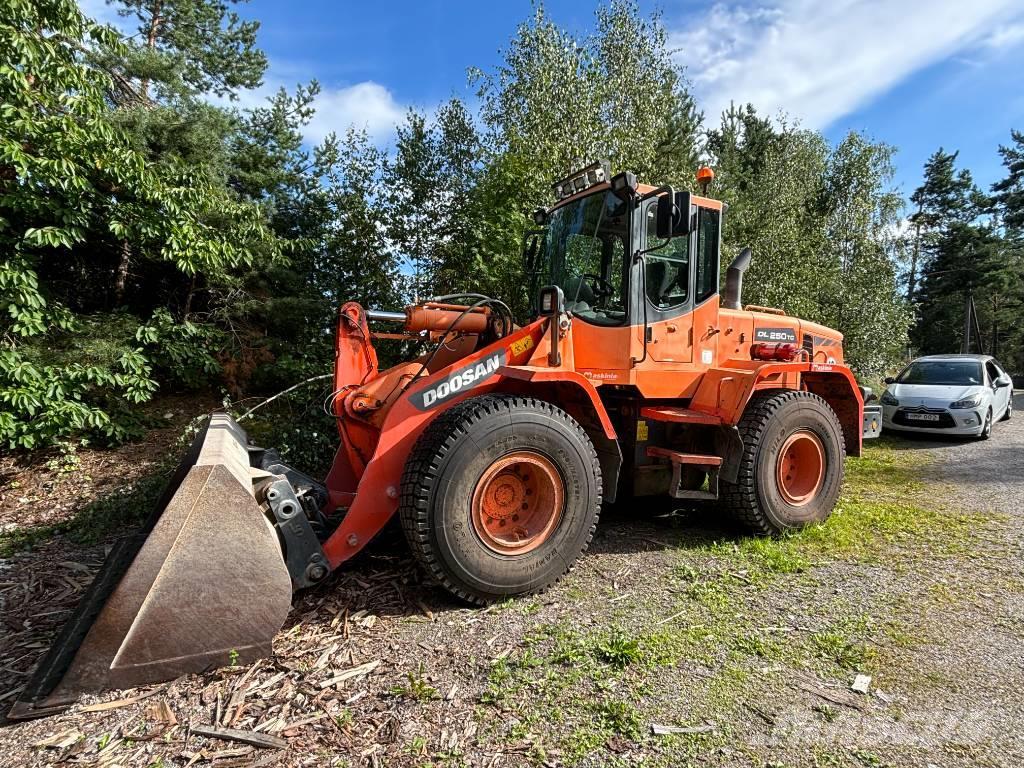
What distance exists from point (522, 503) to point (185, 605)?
1.95 metres

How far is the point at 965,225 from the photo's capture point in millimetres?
33812

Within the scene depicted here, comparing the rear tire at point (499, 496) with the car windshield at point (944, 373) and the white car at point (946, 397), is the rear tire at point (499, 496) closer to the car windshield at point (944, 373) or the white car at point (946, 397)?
the white car at point (946, 397)

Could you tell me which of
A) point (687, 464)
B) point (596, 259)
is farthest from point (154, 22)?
point (687, 464)

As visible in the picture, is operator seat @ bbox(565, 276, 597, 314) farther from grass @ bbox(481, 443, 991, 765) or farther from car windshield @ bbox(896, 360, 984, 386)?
car windshield @ bbox(896, 360, 984, 386)

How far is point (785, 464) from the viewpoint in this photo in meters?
4.83

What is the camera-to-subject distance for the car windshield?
34.0 ft

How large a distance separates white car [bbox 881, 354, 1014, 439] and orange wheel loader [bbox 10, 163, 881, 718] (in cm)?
585

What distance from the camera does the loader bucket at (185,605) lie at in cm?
253

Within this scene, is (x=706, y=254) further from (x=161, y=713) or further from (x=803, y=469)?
(x=161, y=713)

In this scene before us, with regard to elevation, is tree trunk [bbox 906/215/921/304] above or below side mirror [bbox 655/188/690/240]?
above

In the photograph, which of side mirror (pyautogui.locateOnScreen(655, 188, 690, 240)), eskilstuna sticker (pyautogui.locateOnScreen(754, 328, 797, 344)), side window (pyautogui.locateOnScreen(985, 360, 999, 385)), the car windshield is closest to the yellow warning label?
side mirror (pyautogui.locateOnScreen(655, 188, 690, 240))

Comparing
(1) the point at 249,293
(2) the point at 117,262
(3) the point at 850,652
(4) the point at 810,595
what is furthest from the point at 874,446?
(2) the point at 117,262

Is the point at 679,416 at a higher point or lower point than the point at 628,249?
lower

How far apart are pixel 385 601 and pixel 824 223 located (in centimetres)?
1840
